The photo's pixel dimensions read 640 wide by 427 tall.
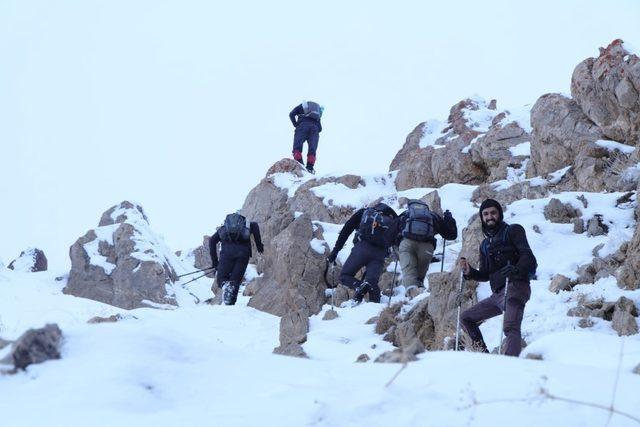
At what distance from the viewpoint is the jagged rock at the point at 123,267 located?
2159 centimetres

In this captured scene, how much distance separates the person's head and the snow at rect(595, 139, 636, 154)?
9730 millimetres

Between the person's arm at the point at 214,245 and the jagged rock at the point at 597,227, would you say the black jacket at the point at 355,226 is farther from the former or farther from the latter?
the jagged rock at the point at 597,227

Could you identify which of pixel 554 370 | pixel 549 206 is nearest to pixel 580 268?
pixel 549 206

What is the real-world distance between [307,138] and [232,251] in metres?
8.79

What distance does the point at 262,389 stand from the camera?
4469mm

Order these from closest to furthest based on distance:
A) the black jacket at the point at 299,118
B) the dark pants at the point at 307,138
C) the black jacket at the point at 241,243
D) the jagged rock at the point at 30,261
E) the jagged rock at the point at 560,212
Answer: the black jacket at the point at 241,243
the jagged rock at the point at 560,212
the black jacket at the point at 299,118
the dark pants at the point at 307,138
the jagged rock at the point at 30,261

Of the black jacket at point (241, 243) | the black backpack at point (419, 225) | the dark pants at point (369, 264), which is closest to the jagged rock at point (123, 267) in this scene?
the black jacket at point (241, 243)

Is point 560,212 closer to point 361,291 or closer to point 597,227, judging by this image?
point 597,227

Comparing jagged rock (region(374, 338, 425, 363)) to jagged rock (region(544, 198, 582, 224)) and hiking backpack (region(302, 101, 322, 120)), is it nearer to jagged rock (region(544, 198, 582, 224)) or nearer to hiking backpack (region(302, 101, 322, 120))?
jagged rock (region(544, 198, 582, 224))

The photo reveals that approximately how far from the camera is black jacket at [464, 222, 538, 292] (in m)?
7.81

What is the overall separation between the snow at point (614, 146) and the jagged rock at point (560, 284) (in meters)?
6.90

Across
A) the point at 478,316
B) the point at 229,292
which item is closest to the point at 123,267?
the point at 229,292

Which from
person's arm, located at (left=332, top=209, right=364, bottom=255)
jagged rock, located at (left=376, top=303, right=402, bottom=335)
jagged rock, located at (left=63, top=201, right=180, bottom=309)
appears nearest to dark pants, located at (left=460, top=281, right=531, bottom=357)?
jagged rock, located at (left=376, top=303, right=402, bottom=335)

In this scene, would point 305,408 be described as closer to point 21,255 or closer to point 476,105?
point 476,105
